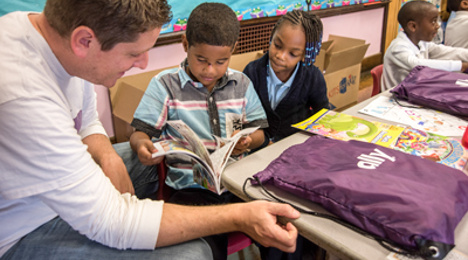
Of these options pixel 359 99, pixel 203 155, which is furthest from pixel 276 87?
pixel 359 99

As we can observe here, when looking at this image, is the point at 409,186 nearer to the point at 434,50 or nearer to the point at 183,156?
the point at 183,156

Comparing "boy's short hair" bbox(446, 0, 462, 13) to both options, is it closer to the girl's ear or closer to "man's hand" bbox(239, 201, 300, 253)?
the girl's ear

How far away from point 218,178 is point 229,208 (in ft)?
0.43

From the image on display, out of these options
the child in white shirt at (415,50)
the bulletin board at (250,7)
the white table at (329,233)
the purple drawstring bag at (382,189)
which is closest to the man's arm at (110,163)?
the white table at (329,233)

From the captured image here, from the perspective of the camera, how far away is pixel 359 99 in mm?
3609

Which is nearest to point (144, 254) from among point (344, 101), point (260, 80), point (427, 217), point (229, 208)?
point (229, 208)

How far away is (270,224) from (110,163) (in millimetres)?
595

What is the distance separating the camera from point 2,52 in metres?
0.75

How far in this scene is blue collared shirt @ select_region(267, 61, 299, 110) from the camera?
1.72 metres

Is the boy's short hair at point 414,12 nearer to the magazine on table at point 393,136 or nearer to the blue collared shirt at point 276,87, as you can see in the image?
the blue collared shirt at point 276,87

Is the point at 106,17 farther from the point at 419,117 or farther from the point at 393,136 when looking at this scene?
the point at 419,117

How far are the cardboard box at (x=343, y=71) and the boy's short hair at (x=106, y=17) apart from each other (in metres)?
1.73

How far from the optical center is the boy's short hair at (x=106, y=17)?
2.51 feet

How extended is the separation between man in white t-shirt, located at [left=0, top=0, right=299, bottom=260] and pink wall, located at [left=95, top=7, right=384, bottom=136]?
159 cm
